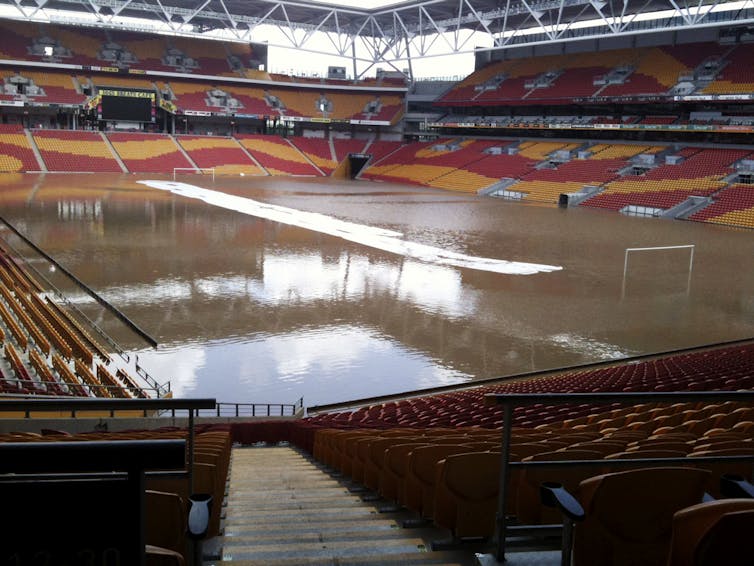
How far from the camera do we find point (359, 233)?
2661cm

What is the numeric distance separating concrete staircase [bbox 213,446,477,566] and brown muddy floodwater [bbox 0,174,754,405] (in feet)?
17.0

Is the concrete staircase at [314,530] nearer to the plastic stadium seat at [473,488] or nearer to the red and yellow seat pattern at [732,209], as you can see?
the plastic stadium seat at [473,488]

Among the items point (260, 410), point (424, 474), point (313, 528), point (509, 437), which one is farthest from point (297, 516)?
point (260, 410)

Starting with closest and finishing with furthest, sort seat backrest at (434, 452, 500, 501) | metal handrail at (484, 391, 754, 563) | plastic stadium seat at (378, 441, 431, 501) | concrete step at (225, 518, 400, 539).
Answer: metal handrail at (484, 391, 754, 563) → seat backrest at (434, 452, 500, 501) → concrete step at (225, 518, 400, 539) → plastic stadium seat at (378, 441, 431, 501)

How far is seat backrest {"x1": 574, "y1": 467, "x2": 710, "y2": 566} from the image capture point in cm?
238

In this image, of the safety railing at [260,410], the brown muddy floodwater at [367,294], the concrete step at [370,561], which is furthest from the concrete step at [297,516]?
the brown muddy floodwater at [367,294]

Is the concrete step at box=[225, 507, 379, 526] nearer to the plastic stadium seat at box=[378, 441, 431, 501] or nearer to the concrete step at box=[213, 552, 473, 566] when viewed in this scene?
the plastic stadium seat at box=[378, 441, 431, 501]

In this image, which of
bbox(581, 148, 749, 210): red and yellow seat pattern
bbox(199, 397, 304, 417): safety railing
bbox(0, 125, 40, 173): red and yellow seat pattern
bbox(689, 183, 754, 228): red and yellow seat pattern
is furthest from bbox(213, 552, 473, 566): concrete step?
bbox(0, 125, 40, 173): red and yellow seat pattern

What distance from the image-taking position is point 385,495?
4598 mm

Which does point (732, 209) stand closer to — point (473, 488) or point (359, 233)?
point (359, 233)

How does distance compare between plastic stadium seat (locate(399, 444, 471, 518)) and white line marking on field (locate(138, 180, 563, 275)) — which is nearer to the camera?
plastic stadium seat (locate(399, 444, 471, 518))

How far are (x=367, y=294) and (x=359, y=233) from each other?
9.96m

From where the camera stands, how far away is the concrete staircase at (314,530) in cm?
302

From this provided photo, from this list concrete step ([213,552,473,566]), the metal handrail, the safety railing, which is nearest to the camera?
the metal handrail
